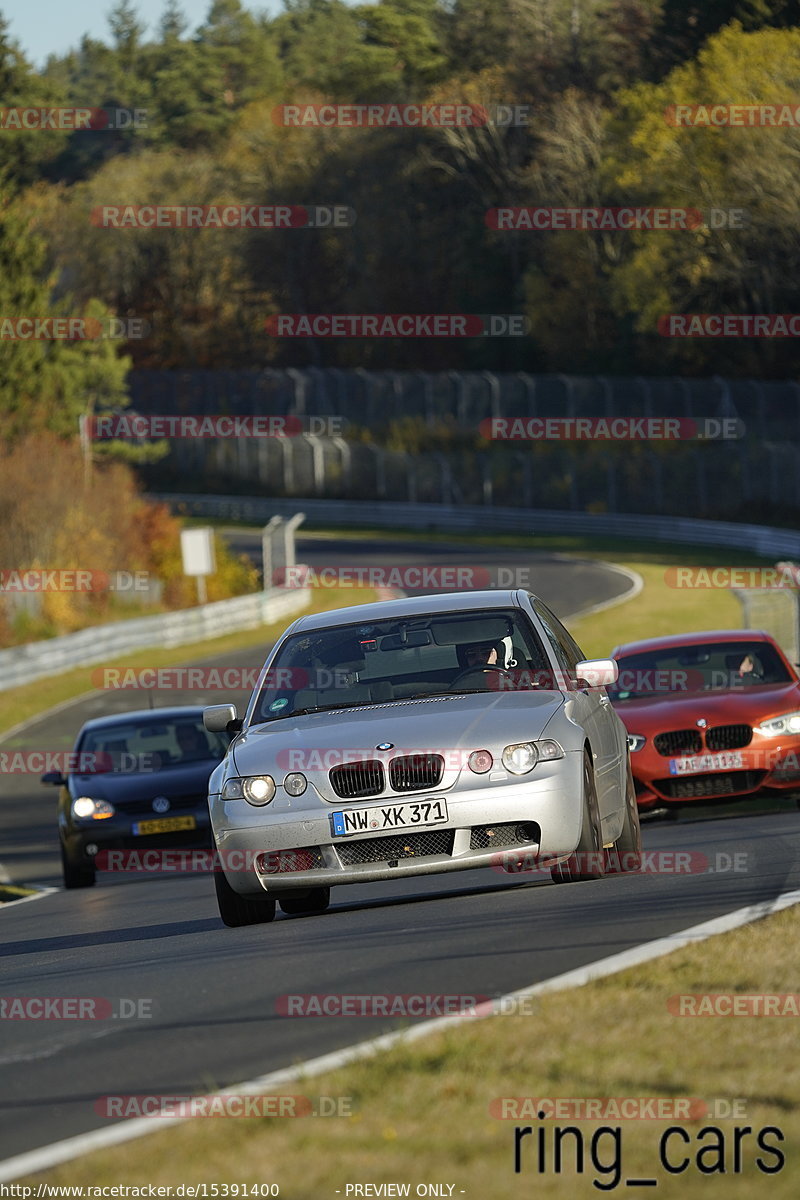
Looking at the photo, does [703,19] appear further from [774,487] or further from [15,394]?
[15,394]

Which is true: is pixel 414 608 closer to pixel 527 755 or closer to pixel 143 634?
pixel 527 755

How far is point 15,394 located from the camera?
64750mm

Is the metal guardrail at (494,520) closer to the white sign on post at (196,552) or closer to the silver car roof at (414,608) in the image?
the white sign on post at (196,552)

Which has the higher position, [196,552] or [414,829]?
[414,829]

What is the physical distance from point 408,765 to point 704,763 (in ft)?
21.0

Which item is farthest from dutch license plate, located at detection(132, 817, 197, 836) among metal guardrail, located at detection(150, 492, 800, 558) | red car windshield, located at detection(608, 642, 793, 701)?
metal guardrail, located at detection(150, 492, 800, 558)

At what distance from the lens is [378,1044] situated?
6.37 metres

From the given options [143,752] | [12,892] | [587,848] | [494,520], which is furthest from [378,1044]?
[494,520]

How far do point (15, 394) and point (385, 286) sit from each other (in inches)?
1329

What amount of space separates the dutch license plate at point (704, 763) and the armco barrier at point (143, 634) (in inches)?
1021

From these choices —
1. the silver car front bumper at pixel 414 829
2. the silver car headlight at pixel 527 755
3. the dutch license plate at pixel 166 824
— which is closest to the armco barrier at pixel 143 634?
the dutch license plate at pixel 166 824

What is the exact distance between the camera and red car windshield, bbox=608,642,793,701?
16.7 m

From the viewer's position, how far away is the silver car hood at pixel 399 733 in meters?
9.58

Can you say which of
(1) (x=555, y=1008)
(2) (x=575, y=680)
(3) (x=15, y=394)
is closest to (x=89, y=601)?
(3) (x=15, y=394)
